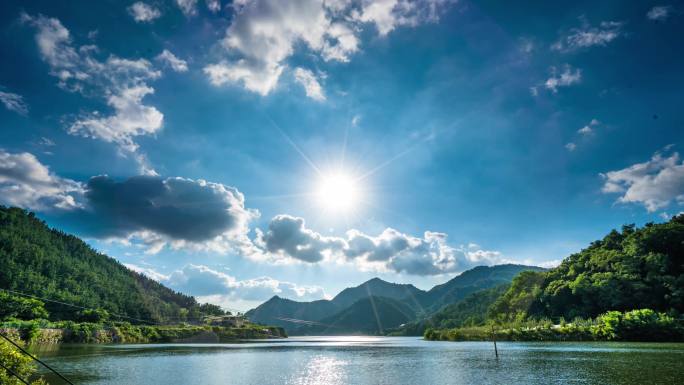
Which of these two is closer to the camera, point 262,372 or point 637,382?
point 637,382

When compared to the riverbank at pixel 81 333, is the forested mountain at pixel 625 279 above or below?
above

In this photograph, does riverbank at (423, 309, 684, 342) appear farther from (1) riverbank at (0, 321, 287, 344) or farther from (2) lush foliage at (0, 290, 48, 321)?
(2) lush foliage at (0, 290, 48, 321)

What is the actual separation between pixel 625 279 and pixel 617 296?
7.49 meters

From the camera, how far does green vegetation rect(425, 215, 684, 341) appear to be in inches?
3890

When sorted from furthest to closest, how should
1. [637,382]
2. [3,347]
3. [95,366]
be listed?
1. [95,366]
2. [637,382]
3. [3,347]

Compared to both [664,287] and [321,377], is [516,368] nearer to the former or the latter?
[321,377]

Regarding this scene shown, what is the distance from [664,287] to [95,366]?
151 metres

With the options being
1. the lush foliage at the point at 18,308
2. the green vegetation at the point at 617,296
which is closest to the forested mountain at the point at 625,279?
the green vegetation at the point at 617,296

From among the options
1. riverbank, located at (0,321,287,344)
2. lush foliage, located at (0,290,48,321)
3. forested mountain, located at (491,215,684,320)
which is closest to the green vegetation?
forested mountain, located at (491,215,684,320)

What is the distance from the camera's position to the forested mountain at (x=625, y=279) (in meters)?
116

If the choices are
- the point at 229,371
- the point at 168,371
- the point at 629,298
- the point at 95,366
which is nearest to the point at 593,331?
the point at 629,298

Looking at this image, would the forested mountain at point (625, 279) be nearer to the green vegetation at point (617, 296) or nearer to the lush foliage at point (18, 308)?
the green vegetation at point (617, 296)

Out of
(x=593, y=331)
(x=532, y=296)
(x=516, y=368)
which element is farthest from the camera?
(x=532, y=296)

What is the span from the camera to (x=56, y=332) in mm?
126438
